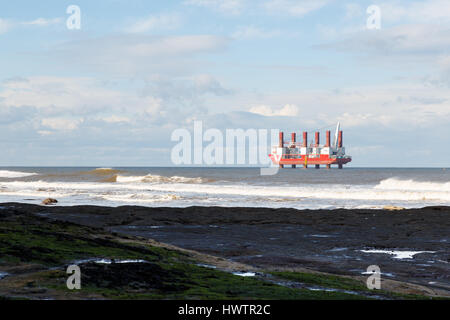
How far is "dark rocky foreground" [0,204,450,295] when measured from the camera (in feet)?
47.1

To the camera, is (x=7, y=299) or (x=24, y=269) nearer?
(x=7, y=299)

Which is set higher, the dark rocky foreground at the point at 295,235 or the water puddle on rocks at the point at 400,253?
the dark rocky foreground at the point at 295,235

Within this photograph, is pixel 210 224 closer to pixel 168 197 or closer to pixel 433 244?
pixel 433 244

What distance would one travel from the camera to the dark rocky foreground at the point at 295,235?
47.1ft

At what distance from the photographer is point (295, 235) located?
855 inches

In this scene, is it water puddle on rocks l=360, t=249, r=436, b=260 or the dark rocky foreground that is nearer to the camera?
the dark rocky foreground

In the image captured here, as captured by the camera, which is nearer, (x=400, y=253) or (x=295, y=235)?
(x=400, y=253)

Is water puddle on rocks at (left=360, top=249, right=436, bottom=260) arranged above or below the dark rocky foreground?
below

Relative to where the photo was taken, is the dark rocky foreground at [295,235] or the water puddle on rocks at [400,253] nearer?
the dark rocky foreground at [295,235]

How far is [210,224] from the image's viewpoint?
2514 cm

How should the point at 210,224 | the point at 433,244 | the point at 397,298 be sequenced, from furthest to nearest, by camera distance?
the point at 210,224, the point at 433,244, the point at 397,298

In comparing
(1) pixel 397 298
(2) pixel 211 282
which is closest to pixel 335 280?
(1) pixel 397 298
